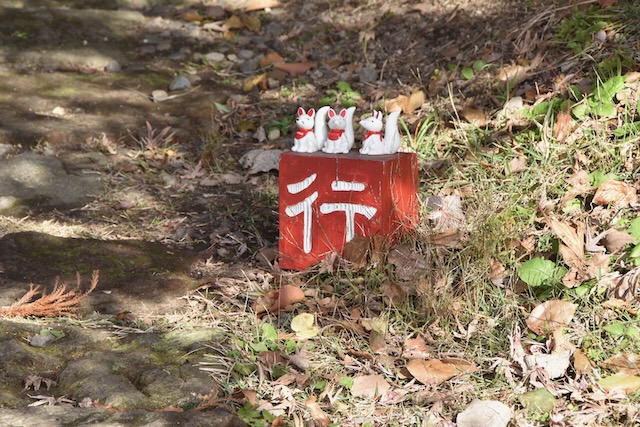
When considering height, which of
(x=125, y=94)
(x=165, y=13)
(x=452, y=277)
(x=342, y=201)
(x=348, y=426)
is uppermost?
(x=165, y=13)

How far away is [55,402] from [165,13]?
4662mm

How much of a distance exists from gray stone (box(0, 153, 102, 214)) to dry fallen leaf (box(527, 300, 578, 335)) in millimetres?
2406

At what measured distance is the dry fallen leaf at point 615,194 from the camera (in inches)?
137

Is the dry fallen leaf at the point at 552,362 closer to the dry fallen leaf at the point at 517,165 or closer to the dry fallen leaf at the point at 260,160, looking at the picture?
the dry fallen leaf at the point at 517,165

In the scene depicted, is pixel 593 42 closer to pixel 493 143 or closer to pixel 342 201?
pixel 493 143

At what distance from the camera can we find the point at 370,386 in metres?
2.93

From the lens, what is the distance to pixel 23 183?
4480mm

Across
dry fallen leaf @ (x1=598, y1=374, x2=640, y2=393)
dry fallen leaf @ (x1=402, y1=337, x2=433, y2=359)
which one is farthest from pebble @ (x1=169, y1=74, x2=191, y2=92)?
dry fallen leaf @ (x1=598, y1=374, x2=640, y2=393)

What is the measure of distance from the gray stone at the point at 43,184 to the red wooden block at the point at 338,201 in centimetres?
130

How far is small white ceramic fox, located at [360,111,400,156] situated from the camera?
363cm

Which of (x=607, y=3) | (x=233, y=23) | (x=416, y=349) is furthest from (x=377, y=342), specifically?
(x=233, y=23)

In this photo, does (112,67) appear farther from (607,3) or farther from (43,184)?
(607,3)

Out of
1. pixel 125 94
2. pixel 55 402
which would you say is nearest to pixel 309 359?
pixel 55 402

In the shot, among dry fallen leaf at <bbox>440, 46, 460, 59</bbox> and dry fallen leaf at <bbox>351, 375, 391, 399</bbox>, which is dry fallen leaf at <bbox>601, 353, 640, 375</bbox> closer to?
dry fallen leaf at <bbox>351, 375, 391, 399</bbox>
